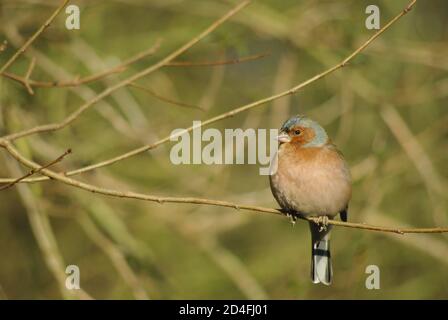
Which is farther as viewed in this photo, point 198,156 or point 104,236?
point 198,156

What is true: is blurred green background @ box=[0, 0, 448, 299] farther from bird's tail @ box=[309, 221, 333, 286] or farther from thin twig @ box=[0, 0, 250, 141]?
thin twig @ box=[0, 0, 250, 141]

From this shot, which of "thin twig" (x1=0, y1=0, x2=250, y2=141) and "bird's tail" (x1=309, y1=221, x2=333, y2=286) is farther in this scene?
"bird's tail" (x1=309, y1=221, x2=333, y2=286)

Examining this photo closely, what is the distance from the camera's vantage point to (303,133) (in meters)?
5.10

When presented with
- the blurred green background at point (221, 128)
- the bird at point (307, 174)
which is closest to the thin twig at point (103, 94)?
the blurred green background at point (221, 128)

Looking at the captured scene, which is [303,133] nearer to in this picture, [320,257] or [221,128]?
[320,257]

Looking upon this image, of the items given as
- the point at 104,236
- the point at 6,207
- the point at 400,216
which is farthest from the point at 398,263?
the point at 6,207

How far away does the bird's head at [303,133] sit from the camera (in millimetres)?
5078

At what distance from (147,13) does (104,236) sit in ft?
10.1

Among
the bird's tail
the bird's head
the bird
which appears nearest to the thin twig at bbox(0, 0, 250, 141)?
the bird

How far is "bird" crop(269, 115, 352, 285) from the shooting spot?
4.86 meters

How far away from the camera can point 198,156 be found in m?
5.95

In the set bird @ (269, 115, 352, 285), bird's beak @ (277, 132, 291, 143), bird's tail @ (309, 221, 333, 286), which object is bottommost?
bird's tail @ (309, 221, 333, 286)

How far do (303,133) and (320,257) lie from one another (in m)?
1.01
